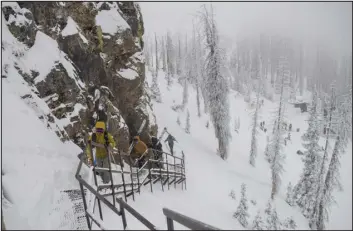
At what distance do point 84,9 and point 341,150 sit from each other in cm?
1879

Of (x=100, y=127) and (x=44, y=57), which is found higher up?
(x=44, y=57)

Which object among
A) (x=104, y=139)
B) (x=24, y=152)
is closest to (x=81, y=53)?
(x=104, y=139)

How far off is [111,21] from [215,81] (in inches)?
438

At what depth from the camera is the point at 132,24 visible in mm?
16391

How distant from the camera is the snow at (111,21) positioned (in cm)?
1401

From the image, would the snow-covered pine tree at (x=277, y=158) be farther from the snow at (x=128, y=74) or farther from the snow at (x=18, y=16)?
the snow at (x=18, y=16)

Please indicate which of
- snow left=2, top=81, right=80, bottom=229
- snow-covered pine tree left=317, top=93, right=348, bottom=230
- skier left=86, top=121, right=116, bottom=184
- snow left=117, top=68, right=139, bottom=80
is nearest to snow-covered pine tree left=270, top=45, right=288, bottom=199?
snow-covered pine tree left=317, top=93, right=348, bottom=230

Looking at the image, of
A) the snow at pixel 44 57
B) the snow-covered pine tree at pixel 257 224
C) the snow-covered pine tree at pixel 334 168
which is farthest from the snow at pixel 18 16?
the snow-covered pine tree at pixel 334 168

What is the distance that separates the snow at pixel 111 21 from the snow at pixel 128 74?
226 cm

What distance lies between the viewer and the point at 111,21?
47.9ft

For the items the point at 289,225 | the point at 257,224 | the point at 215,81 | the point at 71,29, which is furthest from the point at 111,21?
the point at 289,225

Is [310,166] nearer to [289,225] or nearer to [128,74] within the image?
[289,225]

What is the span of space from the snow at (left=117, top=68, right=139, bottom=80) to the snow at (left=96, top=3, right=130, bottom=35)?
2259 mm

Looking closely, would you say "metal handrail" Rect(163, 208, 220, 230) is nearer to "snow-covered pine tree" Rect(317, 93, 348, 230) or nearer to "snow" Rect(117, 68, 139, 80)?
"snow" Rect(117, 68, 139, 80)
